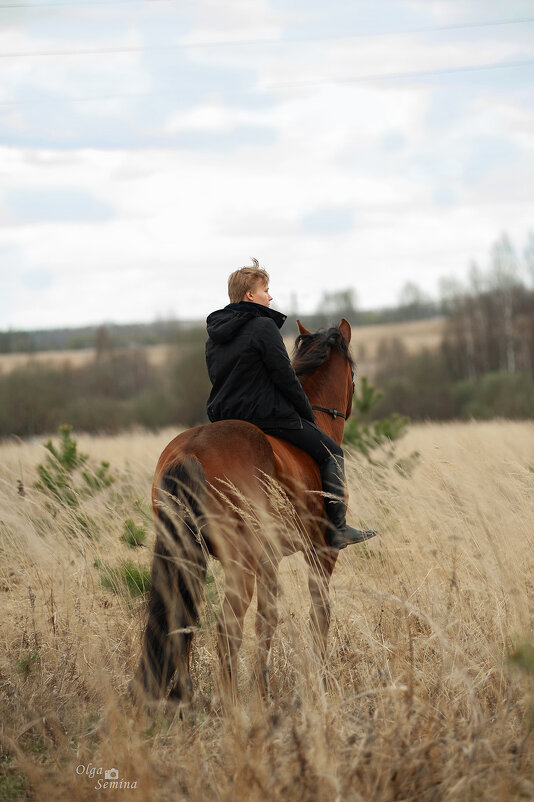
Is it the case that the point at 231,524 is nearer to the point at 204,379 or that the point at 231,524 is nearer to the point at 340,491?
the point at 340,491

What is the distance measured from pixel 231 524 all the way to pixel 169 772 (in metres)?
1.17

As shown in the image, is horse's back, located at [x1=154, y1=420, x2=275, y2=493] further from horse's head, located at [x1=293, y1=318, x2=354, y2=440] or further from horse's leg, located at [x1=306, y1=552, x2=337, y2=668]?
horse's head, located at [x1=293, y1=318, x2=354, y2=440]


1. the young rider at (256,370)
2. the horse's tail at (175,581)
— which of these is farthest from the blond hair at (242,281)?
the horse's tail at (175,581)

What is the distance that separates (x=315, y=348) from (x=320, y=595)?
170 cm

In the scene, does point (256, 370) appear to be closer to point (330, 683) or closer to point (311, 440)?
point (311, 440)

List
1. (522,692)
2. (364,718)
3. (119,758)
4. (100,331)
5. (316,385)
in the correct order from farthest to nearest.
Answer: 1. (100,331)
2. (316,385)
3. (522,692)
4. (364,718)
5. (119,758)

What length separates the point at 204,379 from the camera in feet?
104

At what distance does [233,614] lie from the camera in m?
3.37

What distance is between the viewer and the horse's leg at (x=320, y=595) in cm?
365

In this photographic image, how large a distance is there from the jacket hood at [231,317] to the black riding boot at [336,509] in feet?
3.31

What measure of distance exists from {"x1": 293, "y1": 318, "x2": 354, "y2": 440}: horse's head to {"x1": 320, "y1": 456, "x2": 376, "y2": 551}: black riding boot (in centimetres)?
46

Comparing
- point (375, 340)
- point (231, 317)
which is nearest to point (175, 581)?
point (231, 317)

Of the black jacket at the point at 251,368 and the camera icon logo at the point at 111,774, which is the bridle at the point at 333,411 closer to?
the black jacket at the point at 251,368

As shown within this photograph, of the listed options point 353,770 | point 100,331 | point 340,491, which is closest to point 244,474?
point 340,491
